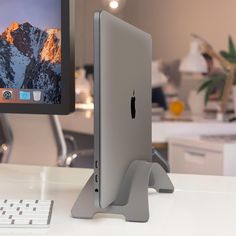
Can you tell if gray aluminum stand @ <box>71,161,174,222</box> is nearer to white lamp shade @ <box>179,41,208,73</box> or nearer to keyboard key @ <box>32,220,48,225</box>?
keyboard key @ <box>32,220,48,225</box>

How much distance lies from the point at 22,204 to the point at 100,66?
26 cm

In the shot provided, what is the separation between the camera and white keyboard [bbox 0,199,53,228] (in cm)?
78

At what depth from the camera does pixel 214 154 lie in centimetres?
227

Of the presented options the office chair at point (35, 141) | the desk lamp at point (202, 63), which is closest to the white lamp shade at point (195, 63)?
the desk lamp at point (202, 63)

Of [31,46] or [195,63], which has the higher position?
[195,63]

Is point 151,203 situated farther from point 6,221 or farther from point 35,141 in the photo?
point 35,141

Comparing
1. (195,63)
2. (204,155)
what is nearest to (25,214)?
(204,155)

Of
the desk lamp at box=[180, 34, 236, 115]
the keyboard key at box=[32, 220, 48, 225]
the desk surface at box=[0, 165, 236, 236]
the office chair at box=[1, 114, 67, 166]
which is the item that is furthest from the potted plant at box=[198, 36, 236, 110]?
the keyboard key at box=[32, 220, 48, 225]

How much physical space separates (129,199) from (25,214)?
175 millimetres

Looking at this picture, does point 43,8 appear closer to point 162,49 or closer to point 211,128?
point 211,128

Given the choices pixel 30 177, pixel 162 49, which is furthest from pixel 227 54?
pixel 162 49

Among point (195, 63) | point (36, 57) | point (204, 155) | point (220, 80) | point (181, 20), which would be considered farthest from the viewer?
point (181, 20)

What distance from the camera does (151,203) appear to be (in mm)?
954

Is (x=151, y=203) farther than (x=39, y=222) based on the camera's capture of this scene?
Yes
